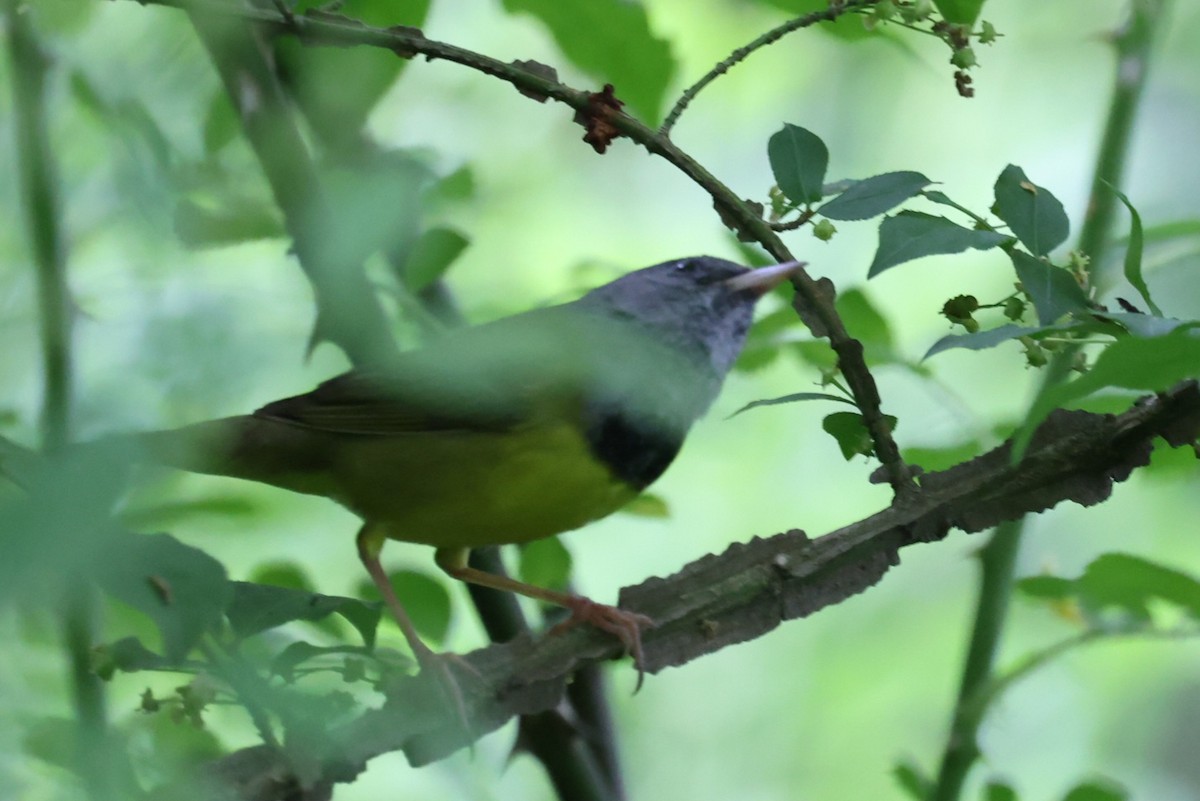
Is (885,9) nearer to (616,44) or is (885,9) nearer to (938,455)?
(616,44)

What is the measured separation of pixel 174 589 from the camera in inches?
38.5

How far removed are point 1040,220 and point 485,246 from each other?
774mm

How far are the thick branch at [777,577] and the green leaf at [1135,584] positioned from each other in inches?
15.6

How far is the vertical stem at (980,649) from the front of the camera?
2021mm

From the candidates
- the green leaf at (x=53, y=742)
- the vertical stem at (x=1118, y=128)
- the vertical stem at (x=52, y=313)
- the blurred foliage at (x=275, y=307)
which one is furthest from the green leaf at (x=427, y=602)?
the green leaf at (x=53, y=742)

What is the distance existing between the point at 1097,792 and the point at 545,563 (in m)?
Result: 0.98

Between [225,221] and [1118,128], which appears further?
[1118,128]

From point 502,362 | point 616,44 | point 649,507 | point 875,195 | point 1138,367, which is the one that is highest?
point 616,44

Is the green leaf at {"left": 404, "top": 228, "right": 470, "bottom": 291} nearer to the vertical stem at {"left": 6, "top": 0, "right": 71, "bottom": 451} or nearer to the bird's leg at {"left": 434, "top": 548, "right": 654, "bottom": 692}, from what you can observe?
the bird's leg at {"left": 434, "top": 548, "right": 654, "bottom": 692}

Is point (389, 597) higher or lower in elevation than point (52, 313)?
higher

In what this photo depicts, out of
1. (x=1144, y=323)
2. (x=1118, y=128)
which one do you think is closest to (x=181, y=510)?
(x=1144, y=323)

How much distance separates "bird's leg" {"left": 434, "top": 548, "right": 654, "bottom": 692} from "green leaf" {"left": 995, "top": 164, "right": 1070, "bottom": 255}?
2.27 feet

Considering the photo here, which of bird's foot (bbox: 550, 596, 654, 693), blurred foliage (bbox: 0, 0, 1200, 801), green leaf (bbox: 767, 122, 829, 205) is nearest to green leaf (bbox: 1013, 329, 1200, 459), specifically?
blurred foliage (bbox: 0, 0, 1200, 801)

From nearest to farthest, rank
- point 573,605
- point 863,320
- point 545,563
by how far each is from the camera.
A: point 863,320, point 545,563, point 573,605
